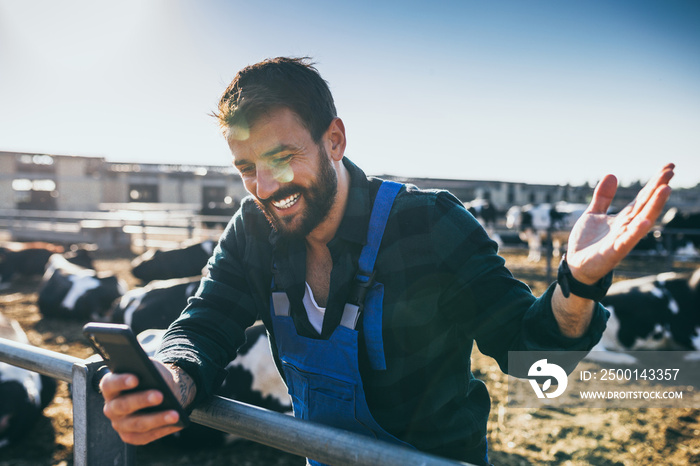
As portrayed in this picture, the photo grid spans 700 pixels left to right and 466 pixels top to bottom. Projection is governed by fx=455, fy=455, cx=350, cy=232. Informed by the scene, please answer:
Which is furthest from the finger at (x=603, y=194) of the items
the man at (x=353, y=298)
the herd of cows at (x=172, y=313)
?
the herd of cows at (x=172, y=313)

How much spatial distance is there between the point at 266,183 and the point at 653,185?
105 centimetres

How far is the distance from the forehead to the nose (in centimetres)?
6

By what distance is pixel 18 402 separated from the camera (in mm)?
2992

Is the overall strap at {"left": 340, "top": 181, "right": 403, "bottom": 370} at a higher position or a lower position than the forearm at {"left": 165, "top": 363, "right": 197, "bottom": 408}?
higher

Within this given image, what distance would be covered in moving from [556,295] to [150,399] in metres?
0.99

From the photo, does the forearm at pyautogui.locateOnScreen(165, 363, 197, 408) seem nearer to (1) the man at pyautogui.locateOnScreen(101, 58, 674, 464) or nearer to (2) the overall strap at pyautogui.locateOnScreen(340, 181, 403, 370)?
(1) the man at pyautogui.locateOnScreen(101, 58, 674, 464)

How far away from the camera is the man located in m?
1.33

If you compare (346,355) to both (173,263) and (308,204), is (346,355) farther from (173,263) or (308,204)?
(173,263)

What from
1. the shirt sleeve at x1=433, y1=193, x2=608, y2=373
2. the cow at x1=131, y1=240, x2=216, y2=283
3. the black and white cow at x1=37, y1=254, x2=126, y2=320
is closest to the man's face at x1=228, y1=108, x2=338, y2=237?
the shirt sleeve at x1=433, y1=193, x2=608, y2=373

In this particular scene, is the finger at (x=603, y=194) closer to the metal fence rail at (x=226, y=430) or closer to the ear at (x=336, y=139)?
the metal fence rail at (x=226, y=430)

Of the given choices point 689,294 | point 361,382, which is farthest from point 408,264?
point 689,294

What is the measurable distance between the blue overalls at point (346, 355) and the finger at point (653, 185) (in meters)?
0.68

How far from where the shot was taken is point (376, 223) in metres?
1.43

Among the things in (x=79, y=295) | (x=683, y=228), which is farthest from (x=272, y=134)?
(x=683, y=228)
